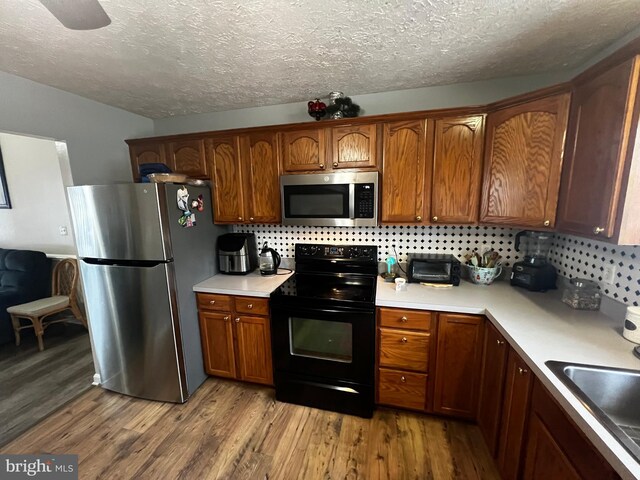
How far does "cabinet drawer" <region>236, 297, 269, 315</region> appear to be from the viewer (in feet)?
6.53

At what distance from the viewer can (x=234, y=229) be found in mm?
2631

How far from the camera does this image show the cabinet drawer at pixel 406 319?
1690 mm

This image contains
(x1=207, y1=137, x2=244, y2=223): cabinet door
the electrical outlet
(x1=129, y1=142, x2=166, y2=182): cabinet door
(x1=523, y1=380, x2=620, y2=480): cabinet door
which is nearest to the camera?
(x1=523, y1=380, x2=620, y2=480): cabinet door

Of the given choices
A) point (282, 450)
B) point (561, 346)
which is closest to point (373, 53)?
point (561, 346)

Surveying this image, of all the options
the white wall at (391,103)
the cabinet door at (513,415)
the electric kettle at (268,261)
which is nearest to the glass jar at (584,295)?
the cabinet door at (513,415)

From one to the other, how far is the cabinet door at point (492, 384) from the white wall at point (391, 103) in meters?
1.66

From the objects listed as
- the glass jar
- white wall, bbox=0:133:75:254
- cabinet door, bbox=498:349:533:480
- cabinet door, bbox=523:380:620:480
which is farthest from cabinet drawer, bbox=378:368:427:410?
white wall, bbox=0:133:75:254

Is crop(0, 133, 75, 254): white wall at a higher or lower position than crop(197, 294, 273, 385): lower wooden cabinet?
higher

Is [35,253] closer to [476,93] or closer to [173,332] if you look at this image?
[173,332]

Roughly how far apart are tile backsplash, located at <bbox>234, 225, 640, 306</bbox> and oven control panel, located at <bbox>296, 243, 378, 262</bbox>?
0.22 ft

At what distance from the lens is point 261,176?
2160 mm

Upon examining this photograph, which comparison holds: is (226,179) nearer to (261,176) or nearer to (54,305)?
(261,176)

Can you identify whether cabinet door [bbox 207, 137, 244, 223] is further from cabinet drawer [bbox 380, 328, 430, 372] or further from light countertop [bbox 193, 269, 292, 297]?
cabinet drawer [bbox 380, 328, 430, 372]

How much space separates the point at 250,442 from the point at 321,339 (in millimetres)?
797
